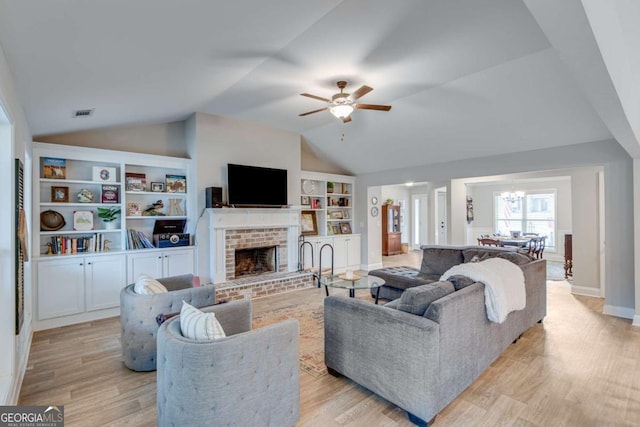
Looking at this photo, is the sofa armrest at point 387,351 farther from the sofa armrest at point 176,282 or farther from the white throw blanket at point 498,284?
the sofa armrest at point 176,282

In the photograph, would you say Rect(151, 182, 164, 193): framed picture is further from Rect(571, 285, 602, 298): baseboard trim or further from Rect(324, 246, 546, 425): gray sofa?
Rect(571, 285, 602, 298): baseboard trim

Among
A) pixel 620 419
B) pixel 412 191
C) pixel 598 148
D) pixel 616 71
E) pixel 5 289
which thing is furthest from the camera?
pixel 412 191

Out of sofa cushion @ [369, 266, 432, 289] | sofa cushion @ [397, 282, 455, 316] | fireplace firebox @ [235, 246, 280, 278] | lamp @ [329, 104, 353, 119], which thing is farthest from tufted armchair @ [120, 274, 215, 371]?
sofa cushion @ [369, 266, 432, 289]

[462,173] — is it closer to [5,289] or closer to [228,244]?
[228,244]

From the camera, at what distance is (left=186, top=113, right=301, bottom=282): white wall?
5125mm

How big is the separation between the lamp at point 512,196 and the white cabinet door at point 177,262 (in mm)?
8648

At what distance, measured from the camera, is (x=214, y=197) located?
16.4 ft

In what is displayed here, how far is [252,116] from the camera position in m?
5.36

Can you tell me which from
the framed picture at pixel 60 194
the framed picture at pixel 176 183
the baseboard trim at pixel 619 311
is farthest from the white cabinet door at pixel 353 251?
the framed picture at pixel 60 194

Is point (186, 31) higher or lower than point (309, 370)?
higher

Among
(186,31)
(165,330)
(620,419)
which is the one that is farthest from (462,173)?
(165,330)

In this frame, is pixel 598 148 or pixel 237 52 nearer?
pixel 237 52

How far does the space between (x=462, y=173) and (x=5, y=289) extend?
6.17m

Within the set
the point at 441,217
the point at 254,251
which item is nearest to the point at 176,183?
the point at 254,251
